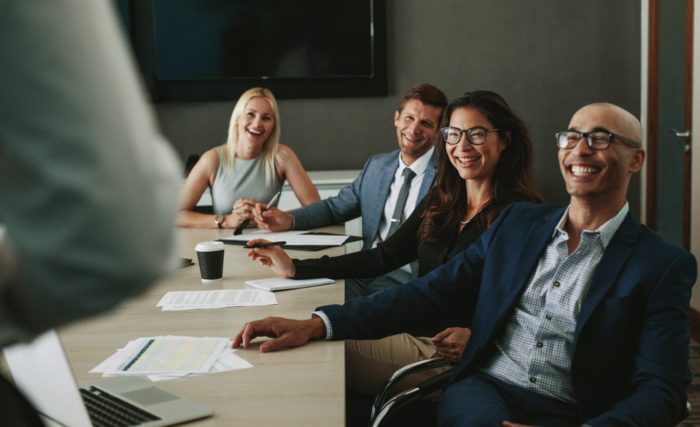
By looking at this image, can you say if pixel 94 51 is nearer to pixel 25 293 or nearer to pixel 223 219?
pixel 25 293

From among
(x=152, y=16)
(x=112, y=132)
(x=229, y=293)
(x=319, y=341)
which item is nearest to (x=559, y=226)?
(x=319, y=341)

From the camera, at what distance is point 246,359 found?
1.53 metres

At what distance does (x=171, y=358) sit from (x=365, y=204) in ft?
6.05

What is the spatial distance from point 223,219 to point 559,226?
5.88 ft

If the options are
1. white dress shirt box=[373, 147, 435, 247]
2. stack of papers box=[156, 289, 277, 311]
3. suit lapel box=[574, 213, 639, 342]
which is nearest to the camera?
suit lapel box=[574, 213, 639, 342]

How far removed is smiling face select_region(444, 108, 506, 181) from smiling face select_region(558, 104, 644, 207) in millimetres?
565

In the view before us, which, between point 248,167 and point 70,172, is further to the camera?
point 248,167

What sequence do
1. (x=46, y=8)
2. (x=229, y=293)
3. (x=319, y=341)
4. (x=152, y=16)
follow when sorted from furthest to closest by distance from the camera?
1. (x=152, y=16)
2. (x=229, y=293)
3. (x=319, y=341)
4. (x=46, y=8)

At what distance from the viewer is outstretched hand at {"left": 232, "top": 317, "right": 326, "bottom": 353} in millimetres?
1592

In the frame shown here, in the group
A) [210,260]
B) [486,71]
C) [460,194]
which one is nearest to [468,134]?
[460,194]

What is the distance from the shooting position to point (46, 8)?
1.27 feet

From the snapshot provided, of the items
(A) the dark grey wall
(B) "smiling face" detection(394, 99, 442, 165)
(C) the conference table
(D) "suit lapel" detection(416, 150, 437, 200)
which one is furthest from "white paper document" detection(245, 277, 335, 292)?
(A) the dark grey wall

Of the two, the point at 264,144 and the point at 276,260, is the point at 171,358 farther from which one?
the point at 264,144

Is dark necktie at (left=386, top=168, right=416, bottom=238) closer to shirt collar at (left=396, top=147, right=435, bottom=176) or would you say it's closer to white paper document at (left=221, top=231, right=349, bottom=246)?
shirt collar at (left=396, top=147, right=435, bottom=176)
